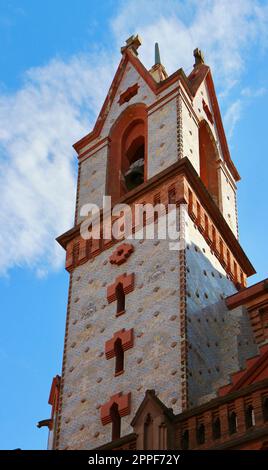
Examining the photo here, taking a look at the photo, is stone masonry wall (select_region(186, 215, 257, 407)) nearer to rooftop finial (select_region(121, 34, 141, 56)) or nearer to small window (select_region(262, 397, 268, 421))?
small window (select_region(262, 397, 268, 421))

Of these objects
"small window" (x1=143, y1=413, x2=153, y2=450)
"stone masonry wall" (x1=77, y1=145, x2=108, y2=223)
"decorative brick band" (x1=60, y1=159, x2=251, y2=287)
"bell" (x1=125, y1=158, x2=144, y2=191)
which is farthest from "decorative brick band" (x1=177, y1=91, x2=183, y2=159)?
"small window" (x1=143, y1=413, x2=153, y2=450)

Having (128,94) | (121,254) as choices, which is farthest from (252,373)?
(128,94)

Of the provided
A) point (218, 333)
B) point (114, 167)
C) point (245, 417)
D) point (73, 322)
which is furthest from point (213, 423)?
point (114, 167)

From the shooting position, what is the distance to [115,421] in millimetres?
24406

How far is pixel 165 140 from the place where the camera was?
101 feet

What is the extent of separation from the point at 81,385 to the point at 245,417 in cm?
797

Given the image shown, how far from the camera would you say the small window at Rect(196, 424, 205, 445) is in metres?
19.5

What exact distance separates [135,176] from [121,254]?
4933 mm

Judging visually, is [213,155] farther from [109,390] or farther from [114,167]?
[109,390]

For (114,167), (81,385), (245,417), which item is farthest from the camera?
(114,167)

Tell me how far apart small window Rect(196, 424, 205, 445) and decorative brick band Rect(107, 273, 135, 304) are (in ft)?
25.7

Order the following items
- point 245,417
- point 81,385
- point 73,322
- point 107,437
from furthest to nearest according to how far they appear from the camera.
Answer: point 73,322
point 81,385
point 107,437
point 245,417

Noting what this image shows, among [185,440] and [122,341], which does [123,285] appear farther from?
[185,440]

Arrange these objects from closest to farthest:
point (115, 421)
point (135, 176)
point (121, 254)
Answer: point (115, 421) < point (121, 254) < point (135, 176)
